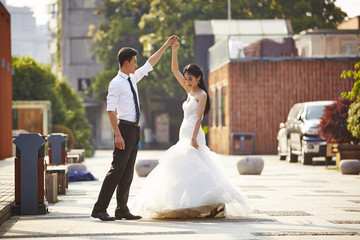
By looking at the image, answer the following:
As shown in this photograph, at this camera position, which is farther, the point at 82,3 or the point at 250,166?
the point at 82,3

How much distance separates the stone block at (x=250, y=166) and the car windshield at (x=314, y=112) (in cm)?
530

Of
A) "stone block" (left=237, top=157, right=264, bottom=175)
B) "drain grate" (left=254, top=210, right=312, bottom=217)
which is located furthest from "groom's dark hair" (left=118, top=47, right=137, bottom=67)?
"stone block" (left=237, top=157, right=264, bottom=175)

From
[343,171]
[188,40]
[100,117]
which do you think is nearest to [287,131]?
[343,171]

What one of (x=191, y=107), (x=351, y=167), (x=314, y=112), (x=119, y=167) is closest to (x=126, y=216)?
(x=119, y=167)

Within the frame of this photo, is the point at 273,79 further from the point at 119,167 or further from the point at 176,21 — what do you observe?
the point at 119,167

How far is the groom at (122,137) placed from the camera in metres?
10.0

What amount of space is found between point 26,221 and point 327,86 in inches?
1071

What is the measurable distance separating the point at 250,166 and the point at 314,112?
5889 mm

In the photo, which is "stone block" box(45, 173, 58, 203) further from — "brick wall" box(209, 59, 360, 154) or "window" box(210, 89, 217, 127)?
"window" box(210, 89, 217, 127)

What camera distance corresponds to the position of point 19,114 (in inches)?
1278

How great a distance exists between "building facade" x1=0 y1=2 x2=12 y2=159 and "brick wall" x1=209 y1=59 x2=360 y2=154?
10.9 meters

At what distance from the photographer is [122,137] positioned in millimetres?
10039

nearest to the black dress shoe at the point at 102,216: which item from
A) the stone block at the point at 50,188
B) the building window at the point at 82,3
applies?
the stone block at the point at 50,188

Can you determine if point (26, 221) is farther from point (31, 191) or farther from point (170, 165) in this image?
point (170, 165)
